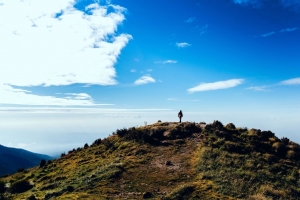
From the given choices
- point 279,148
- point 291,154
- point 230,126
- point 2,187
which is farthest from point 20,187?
point 291,154

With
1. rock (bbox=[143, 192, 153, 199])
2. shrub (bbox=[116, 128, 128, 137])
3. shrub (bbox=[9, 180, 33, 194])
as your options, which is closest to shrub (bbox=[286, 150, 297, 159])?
rock (bbox=[143, 192, 153, 199])

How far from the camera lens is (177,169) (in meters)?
33.3

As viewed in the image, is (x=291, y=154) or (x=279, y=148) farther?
(x=279, y=148)

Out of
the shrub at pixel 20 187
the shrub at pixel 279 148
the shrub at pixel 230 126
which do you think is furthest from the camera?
the shrub at pixel 230 126

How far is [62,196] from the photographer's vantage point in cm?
2739

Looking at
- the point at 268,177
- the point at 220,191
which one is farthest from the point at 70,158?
the point at 268,177

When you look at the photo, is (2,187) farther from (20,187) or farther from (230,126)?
(230,126)

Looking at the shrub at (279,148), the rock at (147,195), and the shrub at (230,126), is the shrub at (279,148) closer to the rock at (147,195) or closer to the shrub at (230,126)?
the shrub at (230,126)

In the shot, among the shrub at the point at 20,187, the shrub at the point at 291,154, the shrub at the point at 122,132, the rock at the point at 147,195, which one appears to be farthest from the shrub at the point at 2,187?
the shrub at the point at 291,154

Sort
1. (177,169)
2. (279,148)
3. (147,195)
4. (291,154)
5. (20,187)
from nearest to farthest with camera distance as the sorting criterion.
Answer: (147,195) → (177,169) → (20,187) → (291,154) → (279,148)

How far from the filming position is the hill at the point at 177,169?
89.0 ft

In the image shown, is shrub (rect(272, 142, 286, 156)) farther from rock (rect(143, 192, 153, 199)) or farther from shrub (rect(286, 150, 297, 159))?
rock (rect(143, 192, 153, 199))

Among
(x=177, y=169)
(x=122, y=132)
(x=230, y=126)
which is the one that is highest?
(x=230, y=126)

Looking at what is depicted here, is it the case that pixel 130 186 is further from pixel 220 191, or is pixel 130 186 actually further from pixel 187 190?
pixel 220 191
